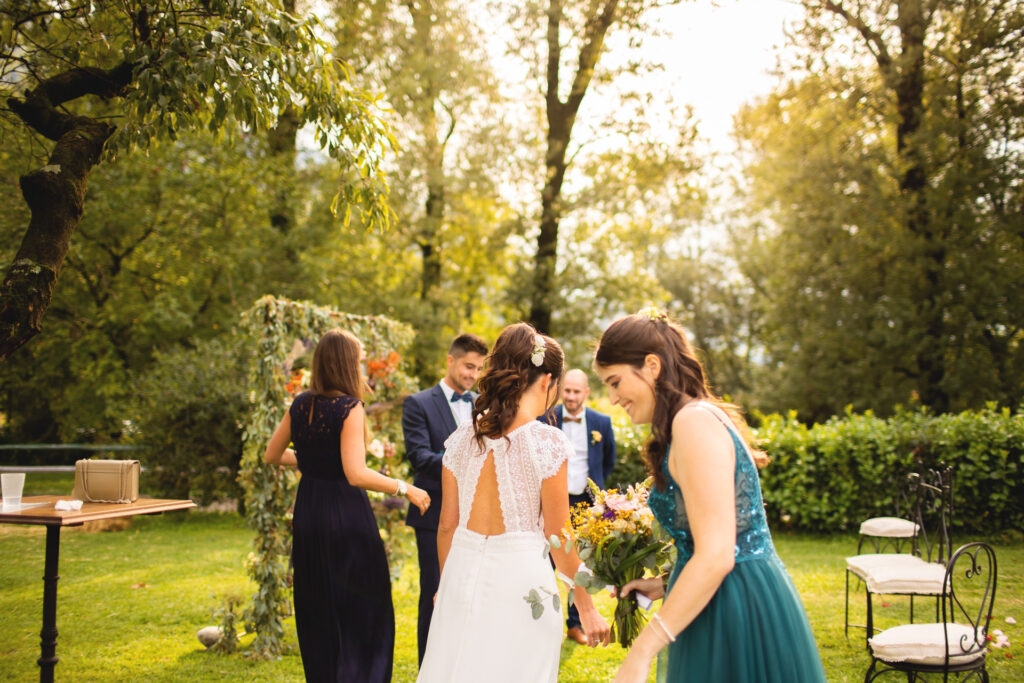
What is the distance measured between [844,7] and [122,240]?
Answer: 659 inches

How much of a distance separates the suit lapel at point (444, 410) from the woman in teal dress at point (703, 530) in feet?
9.30

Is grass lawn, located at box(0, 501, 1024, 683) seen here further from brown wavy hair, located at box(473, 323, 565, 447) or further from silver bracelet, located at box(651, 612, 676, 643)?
silver bracelet, located at box(651, 612, 676, 643)

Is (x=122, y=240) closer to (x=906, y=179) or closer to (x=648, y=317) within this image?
(x=648, y=317)

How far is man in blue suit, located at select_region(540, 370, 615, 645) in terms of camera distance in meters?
6.30

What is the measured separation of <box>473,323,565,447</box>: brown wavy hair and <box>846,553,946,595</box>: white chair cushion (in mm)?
3230

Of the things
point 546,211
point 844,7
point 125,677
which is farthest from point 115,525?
point 844,7

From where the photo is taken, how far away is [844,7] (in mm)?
17031

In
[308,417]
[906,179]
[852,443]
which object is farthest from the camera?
[906,179]

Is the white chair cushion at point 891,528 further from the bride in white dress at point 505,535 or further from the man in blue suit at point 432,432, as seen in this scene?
the bride in white dress at point 505,535

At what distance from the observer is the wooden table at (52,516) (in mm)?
3798

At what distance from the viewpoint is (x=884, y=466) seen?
10359 mm

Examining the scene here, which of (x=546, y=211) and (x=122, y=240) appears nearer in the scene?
(x=122, y=240)

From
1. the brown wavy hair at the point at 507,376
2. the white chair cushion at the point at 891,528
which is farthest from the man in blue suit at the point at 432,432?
the white chair cushion at the point at 891,528

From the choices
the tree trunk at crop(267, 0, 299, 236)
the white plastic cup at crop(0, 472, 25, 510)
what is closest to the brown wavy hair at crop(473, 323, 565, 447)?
the white plastic cup at crop(0, 472, 25, 510)
